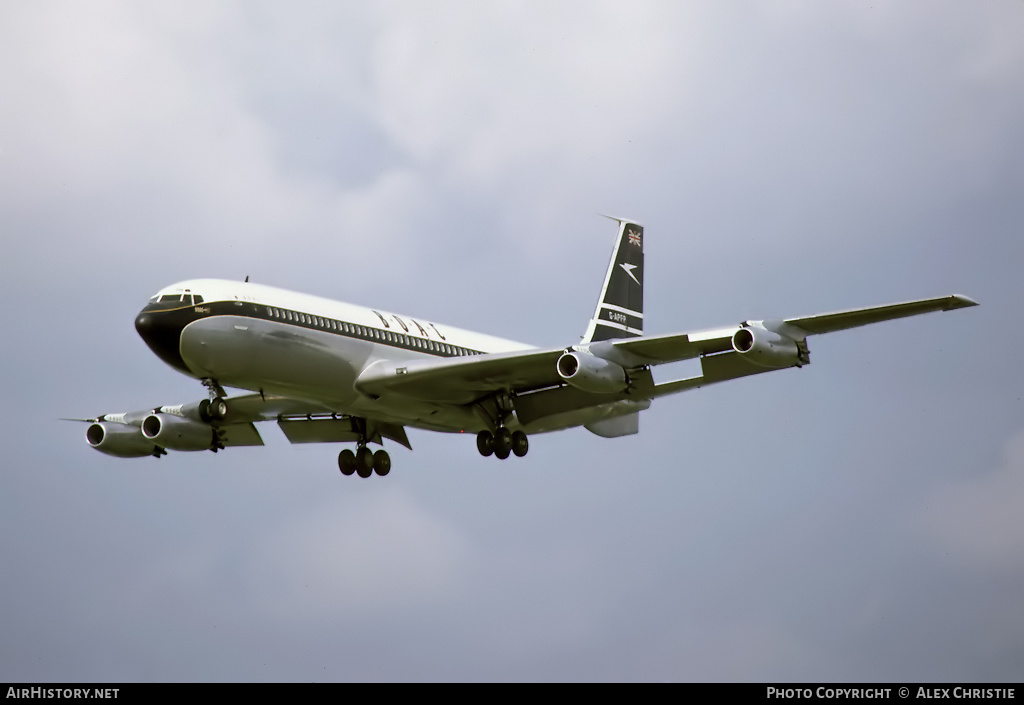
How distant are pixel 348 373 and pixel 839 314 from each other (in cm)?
1617

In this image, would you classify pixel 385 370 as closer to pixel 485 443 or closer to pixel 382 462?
pixel 485 443

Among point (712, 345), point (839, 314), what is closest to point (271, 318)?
point (712, 345)

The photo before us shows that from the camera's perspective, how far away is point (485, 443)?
52.2 metres

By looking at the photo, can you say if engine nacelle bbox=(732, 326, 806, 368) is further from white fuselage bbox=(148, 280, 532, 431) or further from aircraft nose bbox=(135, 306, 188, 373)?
aircraft nose bbox=(135, 306, 188, 373)

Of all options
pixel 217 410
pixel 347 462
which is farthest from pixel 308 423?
pixel 217 410

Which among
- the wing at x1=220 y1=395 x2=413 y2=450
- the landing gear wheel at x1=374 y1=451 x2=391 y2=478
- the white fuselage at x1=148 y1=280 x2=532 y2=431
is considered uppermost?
the white fuselage at x1=148 y1=280 x2=532 y2=431

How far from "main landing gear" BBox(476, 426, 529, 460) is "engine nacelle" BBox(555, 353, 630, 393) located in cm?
580

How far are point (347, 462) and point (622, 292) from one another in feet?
45.9

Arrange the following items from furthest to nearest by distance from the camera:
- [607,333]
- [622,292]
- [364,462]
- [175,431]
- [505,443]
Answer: [622,292]
[607,333]
[364,462]
[175,431]
[505,443]

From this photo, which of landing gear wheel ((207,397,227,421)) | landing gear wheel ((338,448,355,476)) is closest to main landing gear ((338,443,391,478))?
landing gear wheel ((338,448,355,476))

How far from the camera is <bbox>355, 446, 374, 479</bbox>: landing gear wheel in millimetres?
54062

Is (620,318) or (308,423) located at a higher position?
(620,318)
